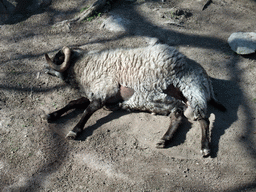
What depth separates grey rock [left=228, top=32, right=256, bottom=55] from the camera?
4762mm

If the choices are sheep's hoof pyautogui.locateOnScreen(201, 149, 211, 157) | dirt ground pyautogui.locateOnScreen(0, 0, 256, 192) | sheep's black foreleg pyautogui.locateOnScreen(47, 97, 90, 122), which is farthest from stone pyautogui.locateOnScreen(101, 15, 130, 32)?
sheep's hoof pyautogui.locateOnScreen(201, 149, 211, 157)

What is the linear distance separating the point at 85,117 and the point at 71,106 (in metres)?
0.39

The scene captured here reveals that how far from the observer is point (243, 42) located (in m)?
4.88

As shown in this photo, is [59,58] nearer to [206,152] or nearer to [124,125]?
[124,125]

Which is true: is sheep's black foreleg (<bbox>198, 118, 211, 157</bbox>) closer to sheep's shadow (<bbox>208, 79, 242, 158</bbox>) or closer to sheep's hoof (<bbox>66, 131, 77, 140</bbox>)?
sheep's shadow (<bbox>208, 79, 242, 158</bbox>)

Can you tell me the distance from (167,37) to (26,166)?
3732 millimetres

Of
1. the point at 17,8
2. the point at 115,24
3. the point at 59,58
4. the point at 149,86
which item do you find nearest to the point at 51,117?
the point at 59,58

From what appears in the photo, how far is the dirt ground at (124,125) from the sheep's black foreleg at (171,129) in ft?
0.35

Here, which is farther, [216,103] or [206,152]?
[216,103]

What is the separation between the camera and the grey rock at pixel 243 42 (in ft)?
15.6

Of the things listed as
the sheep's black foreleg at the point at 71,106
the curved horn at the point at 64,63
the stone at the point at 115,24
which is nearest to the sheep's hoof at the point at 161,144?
the sheep's black foreleg at the point at 71,106

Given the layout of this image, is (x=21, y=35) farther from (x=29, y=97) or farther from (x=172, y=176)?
(x=172, y=176)

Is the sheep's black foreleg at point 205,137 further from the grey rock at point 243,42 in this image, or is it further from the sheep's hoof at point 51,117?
the sheep's hoof at point 51,117

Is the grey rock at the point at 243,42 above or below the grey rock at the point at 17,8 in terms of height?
below
